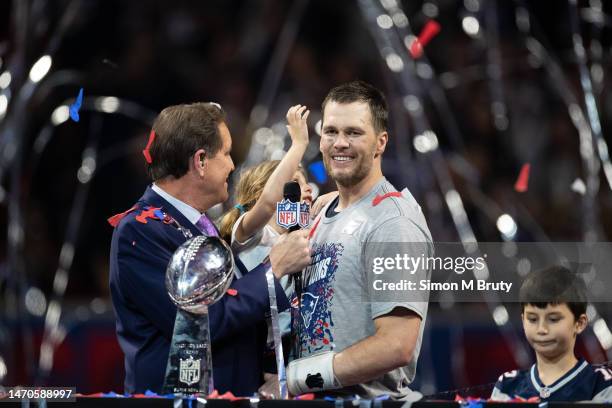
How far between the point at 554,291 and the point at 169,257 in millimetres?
1125

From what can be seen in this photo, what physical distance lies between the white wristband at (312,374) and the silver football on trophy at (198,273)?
0.36 metres

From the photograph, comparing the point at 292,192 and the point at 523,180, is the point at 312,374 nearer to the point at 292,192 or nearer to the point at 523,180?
the point at 292,192

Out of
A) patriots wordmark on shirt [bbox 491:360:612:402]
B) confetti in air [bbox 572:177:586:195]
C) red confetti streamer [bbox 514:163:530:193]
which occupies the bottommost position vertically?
patriots wordmark on shirt [bbox 491:360:612:402]

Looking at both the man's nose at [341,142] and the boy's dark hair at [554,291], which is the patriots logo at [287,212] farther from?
the boy's dark hair at [554,291]

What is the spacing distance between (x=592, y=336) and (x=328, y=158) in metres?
3.11

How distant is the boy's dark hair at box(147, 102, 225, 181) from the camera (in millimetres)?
2873

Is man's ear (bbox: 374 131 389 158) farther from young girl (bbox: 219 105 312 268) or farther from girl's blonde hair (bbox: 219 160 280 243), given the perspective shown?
girl's blonde hair (bbox: 219 160 280 243)

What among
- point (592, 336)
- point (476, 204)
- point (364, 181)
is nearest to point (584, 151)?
point (476, 204)

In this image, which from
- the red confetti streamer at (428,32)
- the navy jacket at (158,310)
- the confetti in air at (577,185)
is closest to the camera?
the navy jacket at (158,310)

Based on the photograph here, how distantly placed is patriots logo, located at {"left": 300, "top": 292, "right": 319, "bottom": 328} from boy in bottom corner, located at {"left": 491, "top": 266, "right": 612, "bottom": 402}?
0.57m

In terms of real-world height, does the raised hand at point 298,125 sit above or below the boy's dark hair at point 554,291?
above

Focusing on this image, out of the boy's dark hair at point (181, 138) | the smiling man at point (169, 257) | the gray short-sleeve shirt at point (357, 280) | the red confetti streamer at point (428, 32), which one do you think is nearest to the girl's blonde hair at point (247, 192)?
the smiling man at point (169, 257)

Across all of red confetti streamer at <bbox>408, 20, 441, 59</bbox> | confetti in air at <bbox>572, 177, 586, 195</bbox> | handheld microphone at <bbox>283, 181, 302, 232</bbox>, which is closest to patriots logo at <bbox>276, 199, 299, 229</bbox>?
handheld microphone at <bbox>283, 181, 302, 232</bbox>

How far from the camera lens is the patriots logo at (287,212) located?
264cm
